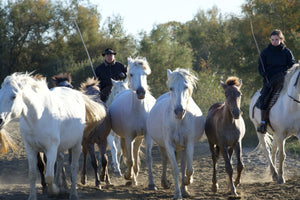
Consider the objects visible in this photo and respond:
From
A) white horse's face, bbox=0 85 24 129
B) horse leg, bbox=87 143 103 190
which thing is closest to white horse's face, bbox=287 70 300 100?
horse leg, bbox=87 143 103 190

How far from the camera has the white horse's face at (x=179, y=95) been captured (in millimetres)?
6246

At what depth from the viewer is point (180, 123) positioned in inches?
265

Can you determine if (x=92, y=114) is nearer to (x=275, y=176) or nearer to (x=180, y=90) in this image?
(x=180, y=90)

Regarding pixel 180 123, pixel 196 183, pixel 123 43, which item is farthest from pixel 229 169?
pixel 123 43

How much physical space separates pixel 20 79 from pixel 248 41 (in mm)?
Answer: 12941

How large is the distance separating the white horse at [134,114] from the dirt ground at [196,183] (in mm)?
534

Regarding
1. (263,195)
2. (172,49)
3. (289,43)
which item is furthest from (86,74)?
(263,195)

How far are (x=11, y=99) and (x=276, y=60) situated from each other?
17.5 feet

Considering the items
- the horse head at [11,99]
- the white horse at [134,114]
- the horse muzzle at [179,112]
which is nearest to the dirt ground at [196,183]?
the white horse at [134,114]

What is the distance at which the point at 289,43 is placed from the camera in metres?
15.9

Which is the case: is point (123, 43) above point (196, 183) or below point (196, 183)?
above

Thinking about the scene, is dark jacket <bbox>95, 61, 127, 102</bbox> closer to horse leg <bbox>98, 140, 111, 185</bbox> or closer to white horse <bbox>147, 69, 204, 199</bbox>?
horse leg <bbox>98, 140, 111, 185</bbox>

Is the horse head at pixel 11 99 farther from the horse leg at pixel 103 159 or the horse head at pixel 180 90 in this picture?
the horse leg at pixel 103 159

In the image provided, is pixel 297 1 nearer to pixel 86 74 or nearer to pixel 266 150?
pixel 266 150
